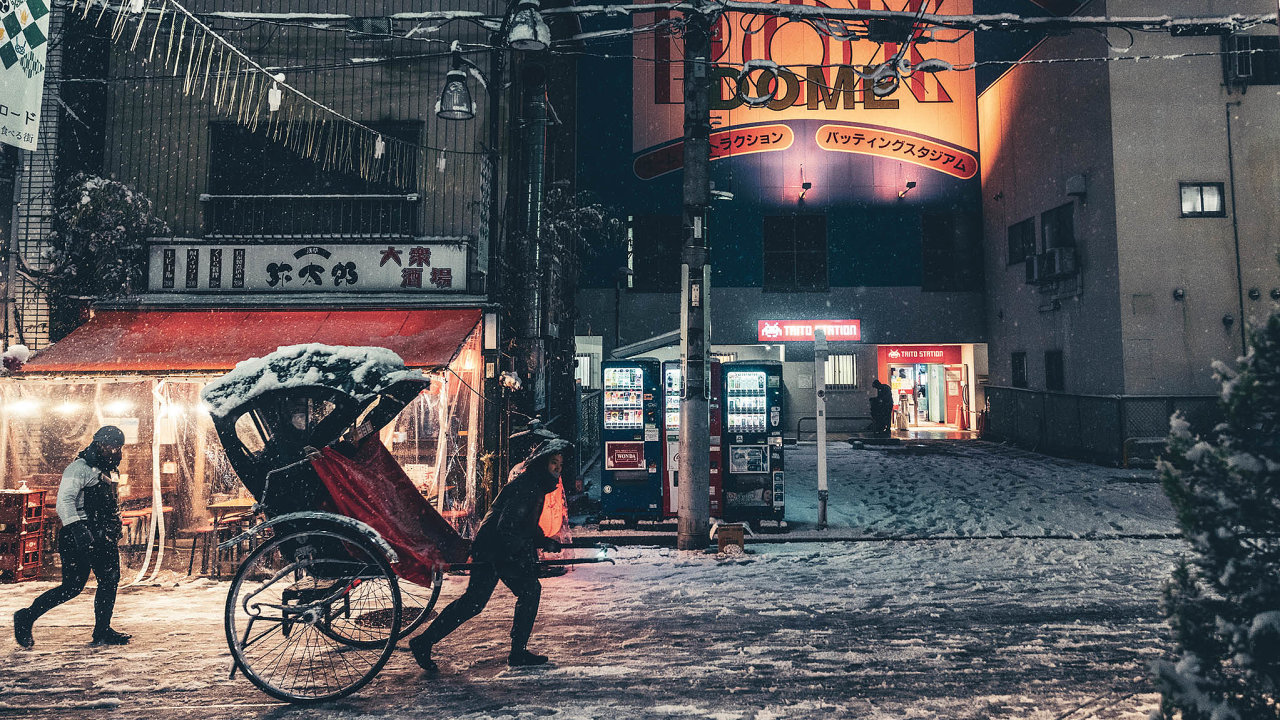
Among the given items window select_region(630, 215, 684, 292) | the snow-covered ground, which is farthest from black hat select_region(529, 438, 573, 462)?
window select_region(630, 215, 684, 292)

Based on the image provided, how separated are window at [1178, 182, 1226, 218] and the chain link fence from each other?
430cm

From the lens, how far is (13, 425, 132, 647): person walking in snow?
5.70m

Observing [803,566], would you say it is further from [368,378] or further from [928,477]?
[928,477]

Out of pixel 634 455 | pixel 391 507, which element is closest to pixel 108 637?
pixel 391 507

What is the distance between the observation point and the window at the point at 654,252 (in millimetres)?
21531

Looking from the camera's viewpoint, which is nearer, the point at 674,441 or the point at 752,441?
the point at 752,441

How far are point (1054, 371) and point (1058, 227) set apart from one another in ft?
13.1

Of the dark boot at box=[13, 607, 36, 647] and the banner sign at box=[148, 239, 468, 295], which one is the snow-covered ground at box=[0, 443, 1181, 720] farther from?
the banner sign at box=[148, 239, 468, 295]

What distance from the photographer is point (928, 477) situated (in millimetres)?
14336

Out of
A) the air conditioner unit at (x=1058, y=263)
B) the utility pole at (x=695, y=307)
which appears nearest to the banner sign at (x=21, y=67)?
the utility pole at (x=695, y=307)

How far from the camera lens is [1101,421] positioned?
52.2 feet

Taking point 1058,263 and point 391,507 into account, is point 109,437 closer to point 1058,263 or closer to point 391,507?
point 391,507

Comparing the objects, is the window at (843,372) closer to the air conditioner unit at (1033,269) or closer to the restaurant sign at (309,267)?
the air conditioner unit at (1033,269)

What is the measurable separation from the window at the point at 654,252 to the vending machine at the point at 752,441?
11.7 m
